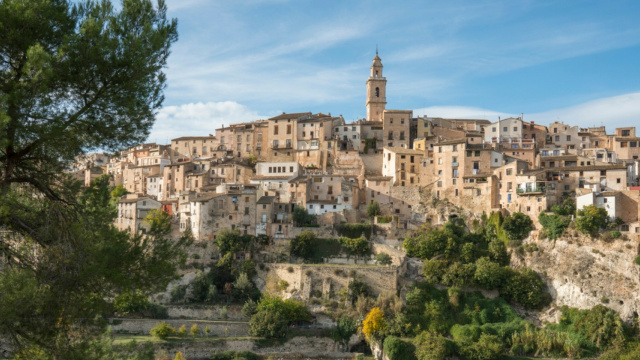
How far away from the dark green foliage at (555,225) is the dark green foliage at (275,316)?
16.8 meters

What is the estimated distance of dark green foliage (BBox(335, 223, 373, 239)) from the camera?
47500 mm

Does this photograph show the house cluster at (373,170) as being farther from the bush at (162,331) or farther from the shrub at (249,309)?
the bush at (162,331)

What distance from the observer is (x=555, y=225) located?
4288 centimetres

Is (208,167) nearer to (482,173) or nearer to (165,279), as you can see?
(482,173)

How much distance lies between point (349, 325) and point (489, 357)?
27.3 feet

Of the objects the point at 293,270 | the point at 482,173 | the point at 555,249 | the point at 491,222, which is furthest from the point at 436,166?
the point at 293,270

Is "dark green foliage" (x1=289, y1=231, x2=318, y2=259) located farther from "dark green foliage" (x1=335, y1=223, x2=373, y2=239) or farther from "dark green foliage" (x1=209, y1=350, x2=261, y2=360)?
"dark green foliage" (x1=209, y1=350, x2=261, y2=360)

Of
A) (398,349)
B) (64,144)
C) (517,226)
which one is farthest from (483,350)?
(64,144)

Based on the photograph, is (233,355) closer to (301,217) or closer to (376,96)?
(301,217)

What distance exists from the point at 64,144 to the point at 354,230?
1533 inches

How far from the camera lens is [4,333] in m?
8.31

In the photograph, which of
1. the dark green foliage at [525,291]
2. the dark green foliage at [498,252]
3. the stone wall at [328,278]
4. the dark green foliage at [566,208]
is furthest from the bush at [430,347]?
the dark green foliage at [566,208]

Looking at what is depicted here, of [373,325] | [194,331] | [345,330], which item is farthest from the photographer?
[345,330]

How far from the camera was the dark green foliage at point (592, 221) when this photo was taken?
41031 millimetres
